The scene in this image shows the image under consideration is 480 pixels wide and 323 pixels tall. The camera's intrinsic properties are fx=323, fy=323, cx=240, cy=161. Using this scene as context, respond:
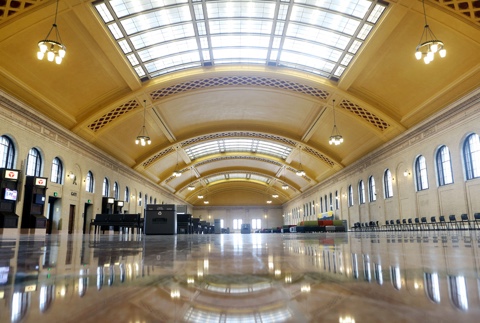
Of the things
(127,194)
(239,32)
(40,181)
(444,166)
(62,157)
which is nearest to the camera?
(40,181)

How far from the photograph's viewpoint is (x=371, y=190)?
85.1 ft

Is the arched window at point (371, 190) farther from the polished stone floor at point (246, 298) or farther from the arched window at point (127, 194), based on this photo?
the polished stone floor at point (246, 298)

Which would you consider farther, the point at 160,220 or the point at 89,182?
the point at 89,182

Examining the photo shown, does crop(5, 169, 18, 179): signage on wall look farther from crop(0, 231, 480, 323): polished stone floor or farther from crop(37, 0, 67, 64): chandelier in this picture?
crop(0, 231, 480, 323): polished stone floor

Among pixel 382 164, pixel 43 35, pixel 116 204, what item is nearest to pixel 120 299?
pixel 43 35

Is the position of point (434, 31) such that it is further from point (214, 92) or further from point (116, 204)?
point (116, 204)

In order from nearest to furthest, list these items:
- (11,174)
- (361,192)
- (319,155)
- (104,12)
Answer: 1. (104,12)
2. (11,174)
3. (361,192)
4. (319,155)

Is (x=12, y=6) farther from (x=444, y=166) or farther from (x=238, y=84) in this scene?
(x=444, y=166)

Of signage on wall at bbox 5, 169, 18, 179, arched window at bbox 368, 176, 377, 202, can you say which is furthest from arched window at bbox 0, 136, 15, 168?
arched window at bbox 368, 176, 377, 202

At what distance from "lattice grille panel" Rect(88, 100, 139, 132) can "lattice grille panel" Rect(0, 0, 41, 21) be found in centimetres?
889

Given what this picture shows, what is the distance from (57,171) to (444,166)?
22149 millimetres

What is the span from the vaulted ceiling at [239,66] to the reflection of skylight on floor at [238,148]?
21.6ft

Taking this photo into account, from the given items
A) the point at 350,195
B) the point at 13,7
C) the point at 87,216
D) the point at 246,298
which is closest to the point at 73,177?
the point at 87,216

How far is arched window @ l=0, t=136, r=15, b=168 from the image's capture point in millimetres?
14914
